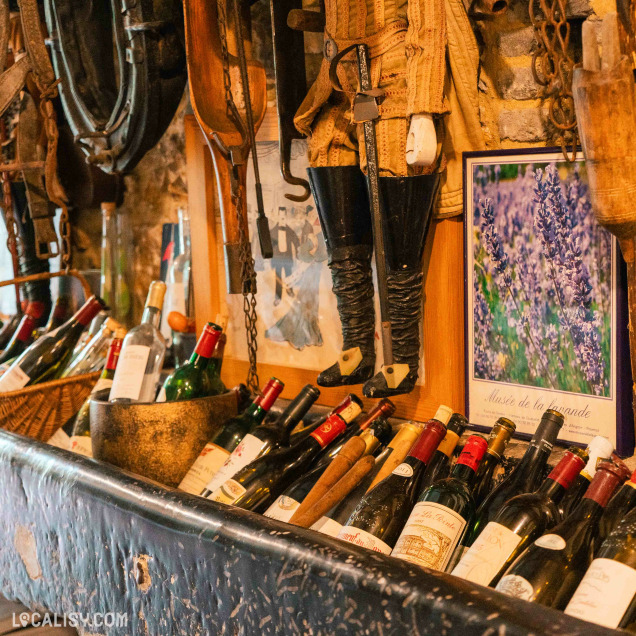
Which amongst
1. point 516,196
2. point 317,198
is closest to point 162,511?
point 317,198

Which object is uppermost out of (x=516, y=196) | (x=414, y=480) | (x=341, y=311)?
(x=516, y=196)

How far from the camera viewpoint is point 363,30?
125 centimetres

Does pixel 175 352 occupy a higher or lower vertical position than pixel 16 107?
lower

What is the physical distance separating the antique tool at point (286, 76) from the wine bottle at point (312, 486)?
1.59 feet

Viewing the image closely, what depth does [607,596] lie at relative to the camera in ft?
2.58

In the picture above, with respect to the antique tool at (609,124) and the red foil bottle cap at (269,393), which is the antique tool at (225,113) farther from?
the antique tool at (609,124)

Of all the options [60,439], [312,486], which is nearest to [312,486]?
[312,486]

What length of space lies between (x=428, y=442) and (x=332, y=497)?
163mm

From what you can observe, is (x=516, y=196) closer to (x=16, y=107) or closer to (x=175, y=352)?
(x=175, y=352)

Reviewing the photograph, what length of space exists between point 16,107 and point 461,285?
1.62 metres

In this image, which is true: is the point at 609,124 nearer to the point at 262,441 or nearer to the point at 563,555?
the point at 563,555

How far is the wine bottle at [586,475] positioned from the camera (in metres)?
1.04
